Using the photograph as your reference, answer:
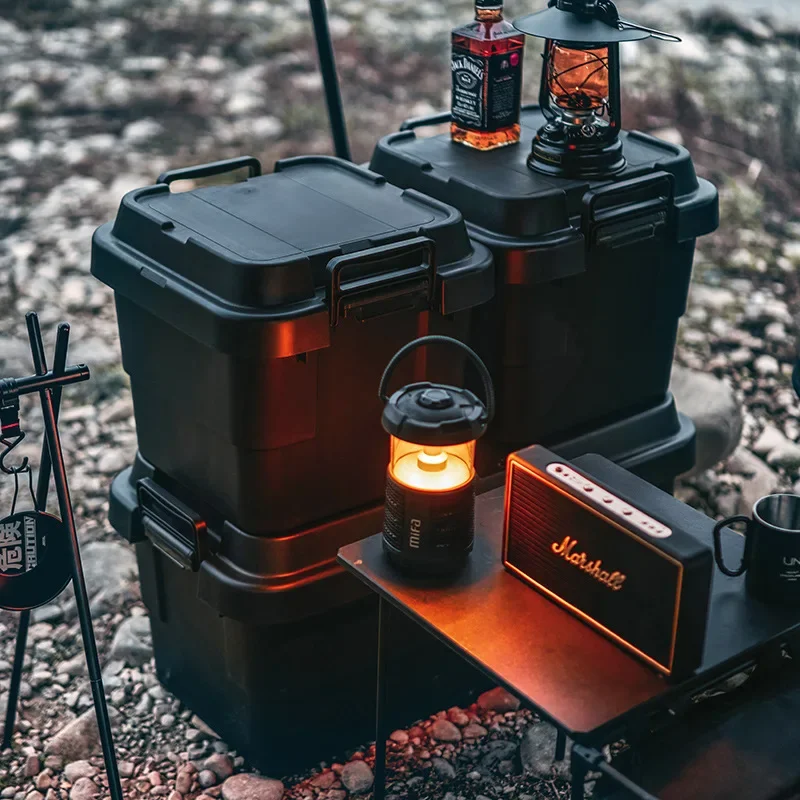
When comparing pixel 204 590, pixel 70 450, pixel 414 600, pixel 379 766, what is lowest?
pixel 70 450

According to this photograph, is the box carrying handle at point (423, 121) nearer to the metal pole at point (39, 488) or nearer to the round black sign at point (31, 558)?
the metal pole at point (39, 488)

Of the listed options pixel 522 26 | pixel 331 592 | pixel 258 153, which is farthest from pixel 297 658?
pixel 258 153

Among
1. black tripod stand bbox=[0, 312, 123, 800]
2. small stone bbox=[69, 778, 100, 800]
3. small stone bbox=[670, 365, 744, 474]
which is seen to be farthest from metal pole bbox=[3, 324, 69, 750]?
small stone bbox=[670, 365, 744, 474]

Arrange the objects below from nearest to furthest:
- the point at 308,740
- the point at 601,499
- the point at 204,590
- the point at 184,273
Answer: the point at 601,499 → the point at 184,273 → the point at 204,590 → the point at 308,740

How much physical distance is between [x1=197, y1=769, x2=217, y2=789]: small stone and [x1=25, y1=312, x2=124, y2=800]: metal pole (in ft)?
0.97

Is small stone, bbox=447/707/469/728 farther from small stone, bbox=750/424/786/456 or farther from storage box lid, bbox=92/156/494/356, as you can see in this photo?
small stone, bbox=750/424/786/456

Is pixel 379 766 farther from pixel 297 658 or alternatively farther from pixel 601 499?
pixel 601 499

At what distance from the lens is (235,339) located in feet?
6.82

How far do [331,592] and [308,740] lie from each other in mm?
408

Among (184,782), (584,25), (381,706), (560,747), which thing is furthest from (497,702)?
(584,25)

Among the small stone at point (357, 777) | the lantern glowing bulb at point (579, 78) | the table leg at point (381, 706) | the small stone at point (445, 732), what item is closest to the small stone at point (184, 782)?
the small stone at point (357, 777)

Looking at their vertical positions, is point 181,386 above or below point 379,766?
above

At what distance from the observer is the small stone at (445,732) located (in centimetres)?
270

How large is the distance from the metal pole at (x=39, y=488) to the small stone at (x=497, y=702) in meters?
1.04
